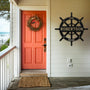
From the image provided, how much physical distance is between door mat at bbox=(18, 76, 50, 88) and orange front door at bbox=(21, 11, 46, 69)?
72 centimetres

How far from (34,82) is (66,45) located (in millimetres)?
1495

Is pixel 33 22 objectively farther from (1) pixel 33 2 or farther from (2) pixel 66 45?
(2) pixel 66 45

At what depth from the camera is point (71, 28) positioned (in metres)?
4.84

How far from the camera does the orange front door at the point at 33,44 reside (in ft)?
17.5

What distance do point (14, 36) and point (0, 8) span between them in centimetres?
182

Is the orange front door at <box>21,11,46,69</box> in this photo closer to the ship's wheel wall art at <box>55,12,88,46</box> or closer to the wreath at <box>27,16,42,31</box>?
the wreath at <box>27,16,42,31</box>

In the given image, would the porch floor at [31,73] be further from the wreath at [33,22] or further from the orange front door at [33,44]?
the wreath at [33,22]

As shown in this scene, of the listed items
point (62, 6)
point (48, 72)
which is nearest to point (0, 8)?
point (62, 6)

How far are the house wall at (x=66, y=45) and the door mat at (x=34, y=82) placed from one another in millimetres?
448

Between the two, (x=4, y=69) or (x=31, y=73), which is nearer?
(x=4, y=69)

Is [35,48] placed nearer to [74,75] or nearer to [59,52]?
[59,52]

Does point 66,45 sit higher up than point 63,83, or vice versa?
point 66,45

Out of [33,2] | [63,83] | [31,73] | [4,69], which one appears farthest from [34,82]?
[33,2]

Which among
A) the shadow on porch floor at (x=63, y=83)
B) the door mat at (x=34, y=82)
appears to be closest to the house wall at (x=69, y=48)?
the shadow on porch floor at (x=63, y=83)
